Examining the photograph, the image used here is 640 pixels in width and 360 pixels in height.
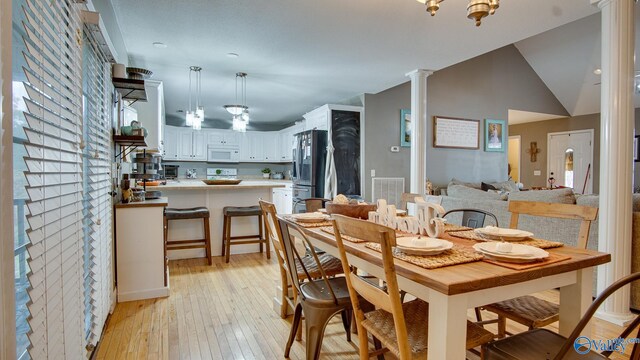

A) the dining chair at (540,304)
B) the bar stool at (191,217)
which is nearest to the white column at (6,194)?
the dining chair at (540,304)

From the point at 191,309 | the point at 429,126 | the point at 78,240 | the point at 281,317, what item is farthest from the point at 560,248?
the point at 429,126

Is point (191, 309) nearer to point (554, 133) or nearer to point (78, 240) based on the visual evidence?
point (78, 240)

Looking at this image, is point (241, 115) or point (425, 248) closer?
point (425, 248)

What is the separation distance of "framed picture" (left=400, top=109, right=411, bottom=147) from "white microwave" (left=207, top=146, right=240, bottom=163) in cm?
426

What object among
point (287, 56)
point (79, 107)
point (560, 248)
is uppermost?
point (287, 56)

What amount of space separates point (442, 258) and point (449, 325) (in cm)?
27

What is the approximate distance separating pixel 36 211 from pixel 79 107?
0.71 m

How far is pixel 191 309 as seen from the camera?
8.51ft

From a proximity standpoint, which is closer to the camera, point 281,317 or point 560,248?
point 560,248

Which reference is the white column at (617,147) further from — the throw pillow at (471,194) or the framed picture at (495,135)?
the framed picture at (495,135)

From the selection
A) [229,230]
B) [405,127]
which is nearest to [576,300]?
[229,230]

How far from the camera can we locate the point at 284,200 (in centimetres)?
680

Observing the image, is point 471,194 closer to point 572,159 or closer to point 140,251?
point 140,251

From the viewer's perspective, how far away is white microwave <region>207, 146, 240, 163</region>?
795 cm
